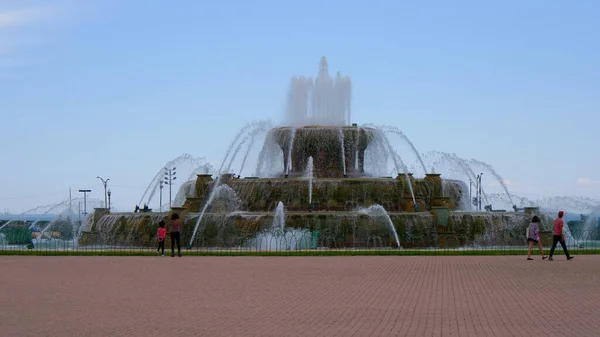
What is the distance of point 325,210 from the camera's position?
3556cm

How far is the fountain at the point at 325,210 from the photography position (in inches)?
1268

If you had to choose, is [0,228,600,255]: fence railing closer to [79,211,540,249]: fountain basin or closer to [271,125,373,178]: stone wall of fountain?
[79,211,540,249]: fountain basin
